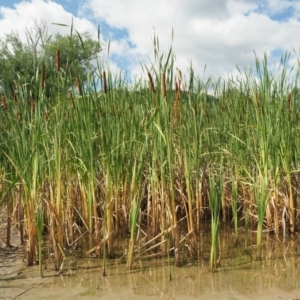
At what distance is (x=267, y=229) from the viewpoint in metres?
3.41

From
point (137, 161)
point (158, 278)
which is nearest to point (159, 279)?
point (158, 278)

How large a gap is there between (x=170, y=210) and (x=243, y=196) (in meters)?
1.27

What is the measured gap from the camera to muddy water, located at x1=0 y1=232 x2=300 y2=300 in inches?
89.3

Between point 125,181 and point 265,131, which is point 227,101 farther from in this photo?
point 125,181

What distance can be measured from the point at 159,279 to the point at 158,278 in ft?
0.05

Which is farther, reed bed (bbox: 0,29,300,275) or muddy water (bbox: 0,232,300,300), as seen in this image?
reed bed (bbox: 0,29,300,275)

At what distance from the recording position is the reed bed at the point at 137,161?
2598 millimetres

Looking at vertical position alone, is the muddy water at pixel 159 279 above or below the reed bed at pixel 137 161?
below

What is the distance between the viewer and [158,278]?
2.49 metres

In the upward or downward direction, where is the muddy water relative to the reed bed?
downward

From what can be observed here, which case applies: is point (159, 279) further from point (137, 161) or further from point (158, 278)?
point (137, 161)

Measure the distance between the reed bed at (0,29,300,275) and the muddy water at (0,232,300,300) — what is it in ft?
0.30

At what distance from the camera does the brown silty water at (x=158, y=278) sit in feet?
7.45

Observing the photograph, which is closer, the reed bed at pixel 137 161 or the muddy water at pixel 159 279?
the muddy water at pixel 159 279
